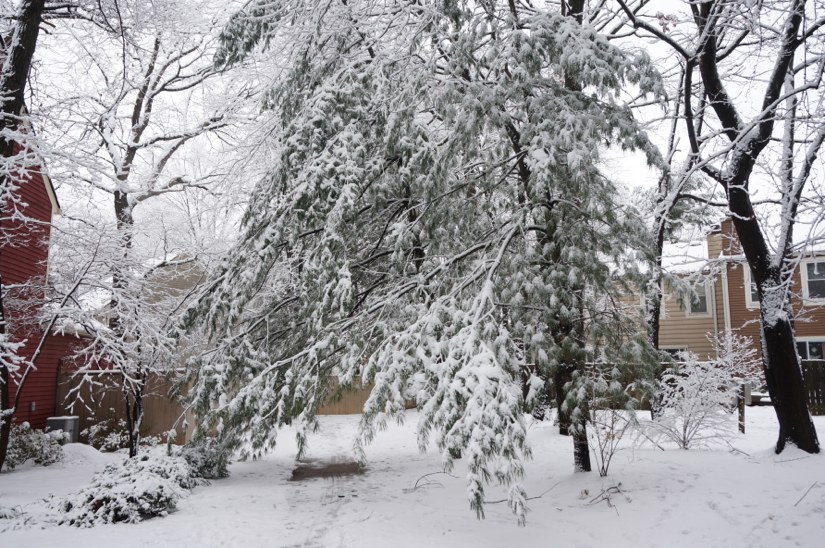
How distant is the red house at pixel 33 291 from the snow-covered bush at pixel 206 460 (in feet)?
14.8

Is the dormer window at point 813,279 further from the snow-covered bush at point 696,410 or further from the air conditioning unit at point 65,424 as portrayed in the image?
the air conditioning unit at point 65,424

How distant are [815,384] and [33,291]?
59.2 feet

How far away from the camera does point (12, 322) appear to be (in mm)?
10445

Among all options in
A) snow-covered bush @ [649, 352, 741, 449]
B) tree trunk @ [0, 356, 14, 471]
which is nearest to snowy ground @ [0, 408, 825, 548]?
snow-covered bush @ [649, 352, 741, 449]

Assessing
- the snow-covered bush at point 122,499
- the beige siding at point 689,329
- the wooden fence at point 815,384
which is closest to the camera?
the snow-covered bush at point 122,499

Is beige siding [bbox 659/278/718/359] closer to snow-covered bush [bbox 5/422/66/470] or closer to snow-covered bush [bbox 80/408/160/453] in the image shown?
snow-covered bush [bbox 80/408/160/453]

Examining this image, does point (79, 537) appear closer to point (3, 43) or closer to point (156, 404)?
point (3, 43)

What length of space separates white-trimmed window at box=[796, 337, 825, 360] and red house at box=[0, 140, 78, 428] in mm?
21960

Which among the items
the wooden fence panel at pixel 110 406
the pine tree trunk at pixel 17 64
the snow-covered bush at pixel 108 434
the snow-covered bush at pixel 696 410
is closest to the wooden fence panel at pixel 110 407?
the wooden fence panel at pixel 110 406

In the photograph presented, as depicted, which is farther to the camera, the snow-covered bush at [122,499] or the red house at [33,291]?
the red house at [33,291]

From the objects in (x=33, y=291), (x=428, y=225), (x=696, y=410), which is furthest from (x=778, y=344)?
(x=33, y=291)

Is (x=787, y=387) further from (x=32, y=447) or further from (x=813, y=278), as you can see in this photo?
(x=813, y=278)

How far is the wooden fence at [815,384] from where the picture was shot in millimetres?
13484

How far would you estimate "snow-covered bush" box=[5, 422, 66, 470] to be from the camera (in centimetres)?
977
